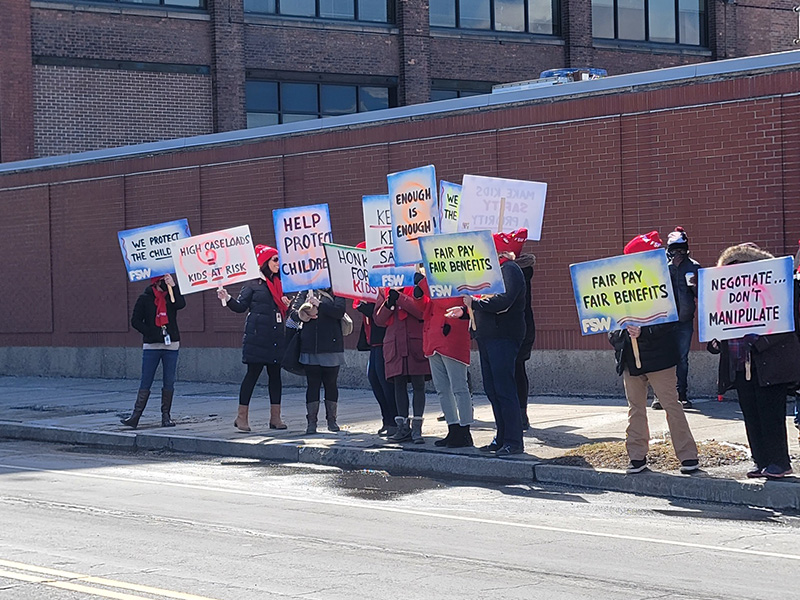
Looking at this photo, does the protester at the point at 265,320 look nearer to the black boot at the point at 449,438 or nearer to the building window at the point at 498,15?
the black boot at the point at 449,438

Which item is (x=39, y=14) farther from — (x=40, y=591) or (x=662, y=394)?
(x=40, y=591)

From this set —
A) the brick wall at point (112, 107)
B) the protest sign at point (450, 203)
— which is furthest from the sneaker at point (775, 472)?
the brick wall at point (112, 107)

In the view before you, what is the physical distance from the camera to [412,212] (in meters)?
12.8

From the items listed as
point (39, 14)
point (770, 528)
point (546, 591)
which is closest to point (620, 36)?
point (39, 14)

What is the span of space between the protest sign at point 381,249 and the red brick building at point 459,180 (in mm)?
4322

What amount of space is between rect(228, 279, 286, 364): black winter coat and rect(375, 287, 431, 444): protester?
1.76 meters

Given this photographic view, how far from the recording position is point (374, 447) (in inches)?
504

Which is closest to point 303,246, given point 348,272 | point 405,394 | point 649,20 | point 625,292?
point 348,272

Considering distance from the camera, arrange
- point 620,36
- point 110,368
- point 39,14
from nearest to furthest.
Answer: point 110,368 → point 39,14 → point 620,36

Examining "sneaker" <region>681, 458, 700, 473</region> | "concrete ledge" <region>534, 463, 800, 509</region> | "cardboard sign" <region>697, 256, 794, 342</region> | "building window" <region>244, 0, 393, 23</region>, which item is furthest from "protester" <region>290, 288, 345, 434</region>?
"building window" <region>244, 0, 393, 23</region>

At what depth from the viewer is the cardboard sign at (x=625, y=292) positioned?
10.5 metres

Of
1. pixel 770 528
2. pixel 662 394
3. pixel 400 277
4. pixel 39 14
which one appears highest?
pixel 39 14

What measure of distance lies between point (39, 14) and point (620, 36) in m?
15.4

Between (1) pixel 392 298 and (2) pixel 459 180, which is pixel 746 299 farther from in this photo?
(2) pixel 459 180
